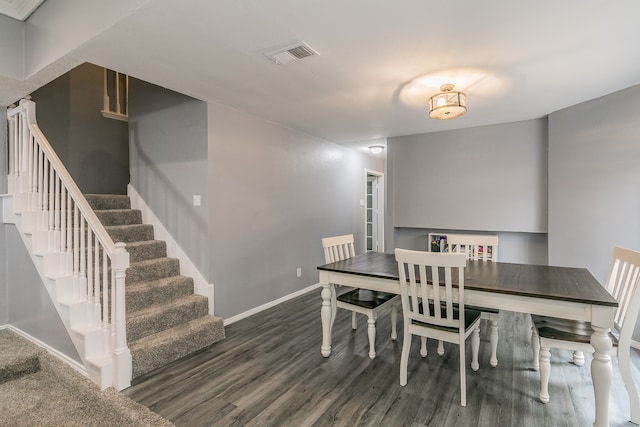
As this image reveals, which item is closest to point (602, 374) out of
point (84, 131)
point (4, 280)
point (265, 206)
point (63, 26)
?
point (265, 206)

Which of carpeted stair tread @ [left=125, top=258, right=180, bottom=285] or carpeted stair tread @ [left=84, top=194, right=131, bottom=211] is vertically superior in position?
carpeted stair tread @ [left=84, top=194, right=131, bottom=211]

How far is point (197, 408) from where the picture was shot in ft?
6.36

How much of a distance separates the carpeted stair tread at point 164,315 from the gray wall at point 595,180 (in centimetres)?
383

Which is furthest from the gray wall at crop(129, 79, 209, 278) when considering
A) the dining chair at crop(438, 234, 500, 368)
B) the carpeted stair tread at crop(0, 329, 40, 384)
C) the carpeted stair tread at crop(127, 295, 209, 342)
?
the dining chair at crop(438, 234, 500, 368)

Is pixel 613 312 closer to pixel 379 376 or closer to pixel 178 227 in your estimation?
pixel 379 376

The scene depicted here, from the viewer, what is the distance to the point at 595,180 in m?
3.16

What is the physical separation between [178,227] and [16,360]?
1590mm

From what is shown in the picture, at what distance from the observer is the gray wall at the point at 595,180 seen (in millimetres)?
2914

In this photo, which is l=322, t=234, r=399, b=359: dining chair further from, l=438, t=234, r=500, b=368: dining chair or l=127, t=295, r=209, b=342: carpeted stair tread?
l=127, t=295, r=209, b=342: carpeted stair tread

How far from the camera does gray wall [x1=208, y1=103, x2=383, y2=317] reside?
324 centimetres

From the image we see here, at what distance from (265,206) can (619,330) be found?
3240 millimetres

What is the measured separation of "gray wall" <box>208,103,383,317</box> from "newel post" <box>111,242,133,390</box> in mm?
1035

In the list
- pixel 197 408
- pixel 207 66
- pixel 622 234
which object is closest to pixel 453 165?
pixel 622 234

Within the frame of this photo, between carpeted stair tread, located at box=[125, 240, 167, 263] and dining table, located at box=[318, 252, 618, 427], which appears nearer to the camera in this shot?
dining table, located at box=[318, 252, 618, 427]
